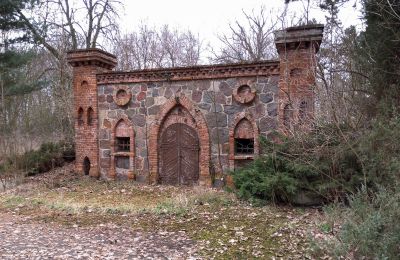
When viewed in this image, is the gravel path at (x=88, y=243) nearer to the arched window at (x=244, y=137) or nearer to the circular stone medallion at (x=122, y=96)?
the arched window at (x=244, y=137)

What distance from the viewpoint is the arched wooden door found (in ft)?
34.7

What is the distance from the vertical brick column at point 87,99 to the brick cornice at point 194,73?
0.40m

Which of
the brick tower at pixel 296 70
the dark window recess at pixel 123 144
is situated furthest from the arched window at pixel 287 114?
the dark window recess at pixel 123 144

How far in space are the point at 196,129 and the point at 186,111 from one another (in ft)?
2.13

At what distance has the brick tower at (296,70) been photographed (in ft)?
29.1

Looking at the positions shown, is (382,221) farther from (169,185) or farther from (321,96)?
(169,185)

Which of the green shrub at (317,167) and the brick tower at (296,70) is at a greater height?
the brick tower at (296,70)

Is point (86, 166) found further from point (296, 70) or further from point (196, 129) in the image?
point (296, 70)

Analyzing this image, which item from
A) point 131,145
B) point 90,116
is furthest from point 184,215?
point 90,116

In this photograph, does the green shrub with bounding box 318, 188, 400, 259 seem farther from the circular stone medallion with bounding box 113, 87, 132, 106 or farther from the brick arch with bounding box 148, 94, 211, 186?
the circular stone medallion with bounding box 113, 87, 132, 106

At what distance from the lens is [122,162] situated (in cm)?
1156

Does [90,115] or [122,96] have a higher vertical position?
[122,96]

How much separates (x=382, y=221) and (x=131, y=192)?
760 centimetres

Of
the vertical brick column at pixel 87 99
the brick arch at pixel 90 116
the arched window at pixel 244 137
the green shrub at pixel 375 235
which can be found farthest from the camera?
the brick arch at pixel 90 116
